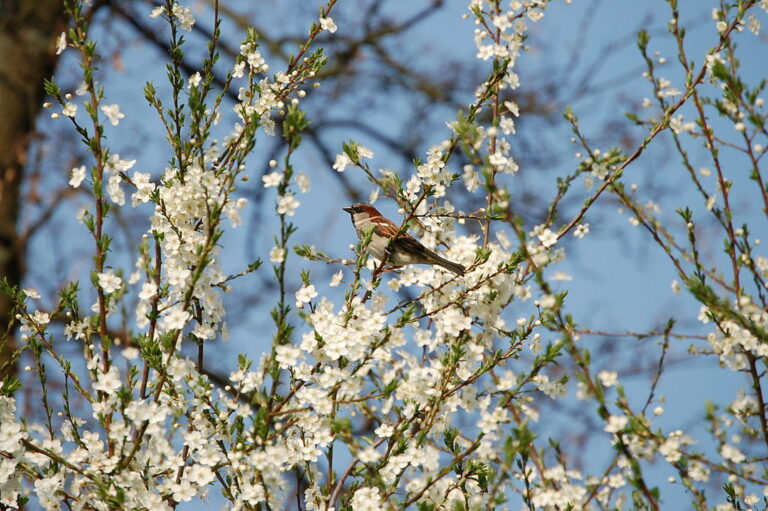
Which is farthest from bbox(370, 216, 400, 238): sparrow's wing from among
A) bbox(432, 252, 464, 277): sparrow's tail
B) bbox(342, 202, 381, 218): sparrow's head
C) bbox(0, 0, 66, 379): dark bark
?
bbox(0, 0, 66, 379): dark bark

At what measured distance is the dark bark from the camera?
8.12 m

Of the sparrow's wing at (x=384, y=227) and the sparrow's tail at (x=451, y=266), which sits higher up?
the sparrow's wing at (x=384, y=227)

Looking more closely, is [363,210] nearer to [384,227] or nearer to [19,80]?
[384,227]

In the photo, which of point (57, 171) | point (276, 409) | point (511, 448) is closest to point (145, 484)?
point (276, 409)

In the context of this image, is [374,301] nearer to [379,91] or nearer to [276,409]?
[276,409]

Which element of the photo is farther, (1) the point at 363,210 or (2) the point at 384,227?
(1) the point at 363,210

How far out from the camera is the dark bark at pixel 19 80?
320 inches

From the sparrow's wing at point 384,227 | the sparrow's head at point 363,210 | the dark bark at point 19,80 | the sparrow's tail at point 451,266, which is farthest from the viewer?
the dark bark at point 19,80

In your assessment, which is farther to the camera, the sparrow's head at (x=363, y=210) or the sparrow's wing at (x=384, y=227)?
the sparrow's head at (x=363, y=210)

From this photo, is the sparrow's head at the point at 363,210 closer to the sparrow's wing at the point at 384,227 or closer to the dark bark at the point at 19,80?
the sparrow's wing at the point at 384,227

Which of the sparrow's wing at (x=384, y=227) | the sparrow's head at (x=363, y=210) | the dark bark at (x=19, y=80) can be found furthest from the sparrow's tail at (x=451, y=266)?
the dark bark at (x=19, y=80)

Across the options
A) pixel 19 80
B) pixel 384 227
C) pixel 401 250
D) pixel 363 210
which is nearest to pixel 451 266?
pixel 401 250

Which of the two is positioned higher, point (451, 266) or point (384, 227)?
point (384, 227)

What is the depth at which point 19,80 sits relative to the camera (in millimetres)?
8547
